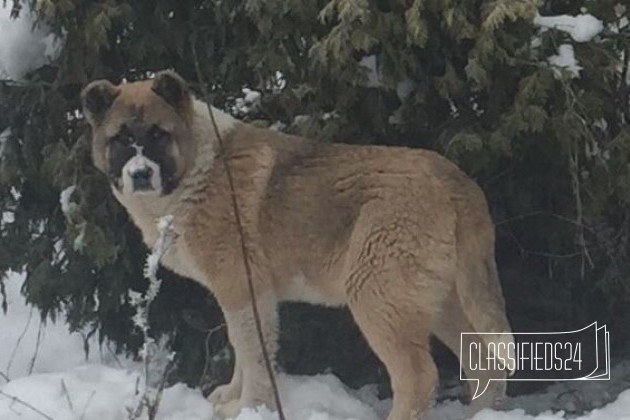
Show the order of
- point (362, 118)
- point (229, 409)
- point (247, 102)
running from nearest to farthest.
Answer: point (229, 409), point (362, 118), point (247, 102)

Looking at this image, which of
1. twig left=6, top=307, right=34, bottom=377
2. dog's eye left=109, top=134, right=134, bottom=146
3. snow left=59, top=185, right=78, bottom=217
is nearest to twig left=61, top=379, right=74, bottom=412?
snow left=59, top=185, right=78, bottom=217

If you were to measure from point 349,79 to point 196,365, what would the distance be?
7.19 feet

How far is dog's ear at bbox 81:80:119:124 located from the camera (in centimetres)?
604

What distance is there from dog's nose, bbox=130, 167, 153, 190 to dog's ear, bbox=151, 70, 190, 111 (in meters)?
0.42

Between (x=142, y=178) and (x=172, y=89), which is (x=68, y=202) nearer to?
(x=142, y=178)

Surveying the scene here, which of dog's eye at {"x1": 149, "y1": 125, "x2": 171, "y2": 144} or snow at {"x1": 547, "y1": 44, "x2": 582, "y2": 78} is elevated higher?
snow at {"x1": 547, "y1": 44, "x2": 582, "y2": 78}

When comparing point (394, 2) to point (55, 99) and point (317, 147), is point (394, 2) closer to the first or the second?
point (317, 147)

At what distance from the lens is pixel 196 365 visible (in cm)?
734

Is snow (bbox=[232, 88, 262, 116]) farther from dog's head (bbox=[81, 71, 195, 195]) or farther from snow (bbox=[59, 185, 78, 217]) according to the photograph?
snow (bbox=[59, 185, 78, 217])

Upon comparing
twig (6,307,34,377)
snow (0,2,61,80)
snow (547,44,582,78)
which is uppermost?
snow (0,2,61,80)

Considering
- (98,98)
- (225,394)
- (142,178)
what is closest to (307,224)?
(142,178)

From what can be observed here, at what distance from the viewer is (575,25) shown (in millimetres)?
6266

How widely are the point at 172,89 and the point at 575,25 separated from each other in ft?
7.17

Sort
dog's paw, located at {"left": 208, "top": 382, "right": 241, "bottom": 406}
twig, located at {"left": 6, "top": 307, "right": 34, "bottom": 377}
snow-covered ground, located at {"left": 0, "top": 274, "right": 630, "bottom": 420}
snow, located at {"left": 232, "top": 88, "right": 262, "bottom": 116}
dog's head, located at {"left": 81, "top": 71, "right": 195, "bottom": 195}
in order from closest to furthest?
snow-covered ground, located at {"left": 0, "top": 274, "right": 630, "bottom": 420}
dog's head, located at {"left": 81, "top": 71, "right": 195, "bottom": 195}
dog's paw, located at {"left": 208, "top": 382, "right": 241, "bottom": 406}
snow, located at {"left": 232, "top": 88, "right": 262, "bottom": 116}
twig, located at {"left": 6, "top": 307, "right": 34, "bottom": 377}
